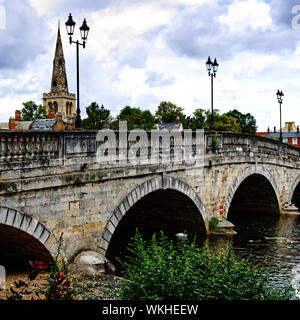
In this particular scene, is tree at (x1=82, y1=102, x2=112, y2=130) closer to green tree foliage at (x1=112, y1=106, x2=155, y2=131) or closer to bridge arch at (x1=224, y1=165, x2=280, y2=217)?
green tree foliage at (x1=112, y1=106, x2=155, y2=131)

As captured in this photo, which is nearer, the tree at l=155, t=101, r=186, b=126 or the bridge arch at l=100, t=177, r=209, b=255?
the bridge arch at l=100, t=177, r=209, b=255

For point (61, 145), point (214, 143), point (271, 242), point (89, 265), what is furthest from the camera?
point (214, 143)

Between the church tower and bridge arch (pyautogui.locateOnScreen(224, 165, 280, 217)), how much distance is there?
200 feet

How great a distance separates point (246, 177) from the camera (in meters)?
24.6

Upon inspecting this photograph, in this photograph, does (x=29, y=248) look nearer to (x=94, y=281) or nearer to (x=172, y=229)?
(x=94, y=281)

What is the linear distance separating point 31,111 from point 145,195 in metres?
56.4

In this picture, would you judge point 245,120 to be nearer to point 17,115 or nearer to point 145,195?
point 17,115

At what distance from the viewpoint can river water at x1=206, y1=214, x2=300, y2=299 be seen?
573 inches

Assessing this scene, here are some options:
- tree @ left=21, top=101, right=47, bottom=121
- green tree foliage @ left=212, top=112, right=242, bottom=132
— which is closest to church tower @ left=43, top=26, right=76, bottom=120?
tree @ left=21, top=101, right=47, bottom=121

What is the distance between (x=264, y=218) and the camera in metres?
26.2

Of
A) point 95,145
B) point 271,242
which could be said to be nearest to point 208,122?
point 271,242

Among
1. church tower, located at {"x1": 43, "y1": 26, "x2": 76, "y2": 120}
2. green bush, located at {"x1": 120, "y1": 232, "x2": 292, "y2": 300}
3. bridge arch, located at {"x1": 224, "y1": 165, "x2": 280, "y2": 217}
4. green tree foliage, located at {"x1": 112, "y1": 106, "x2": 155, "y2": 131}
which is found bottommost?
green bush, located at {"x1": 120, "y1": 232, "x2": 292, "y2": 300}
